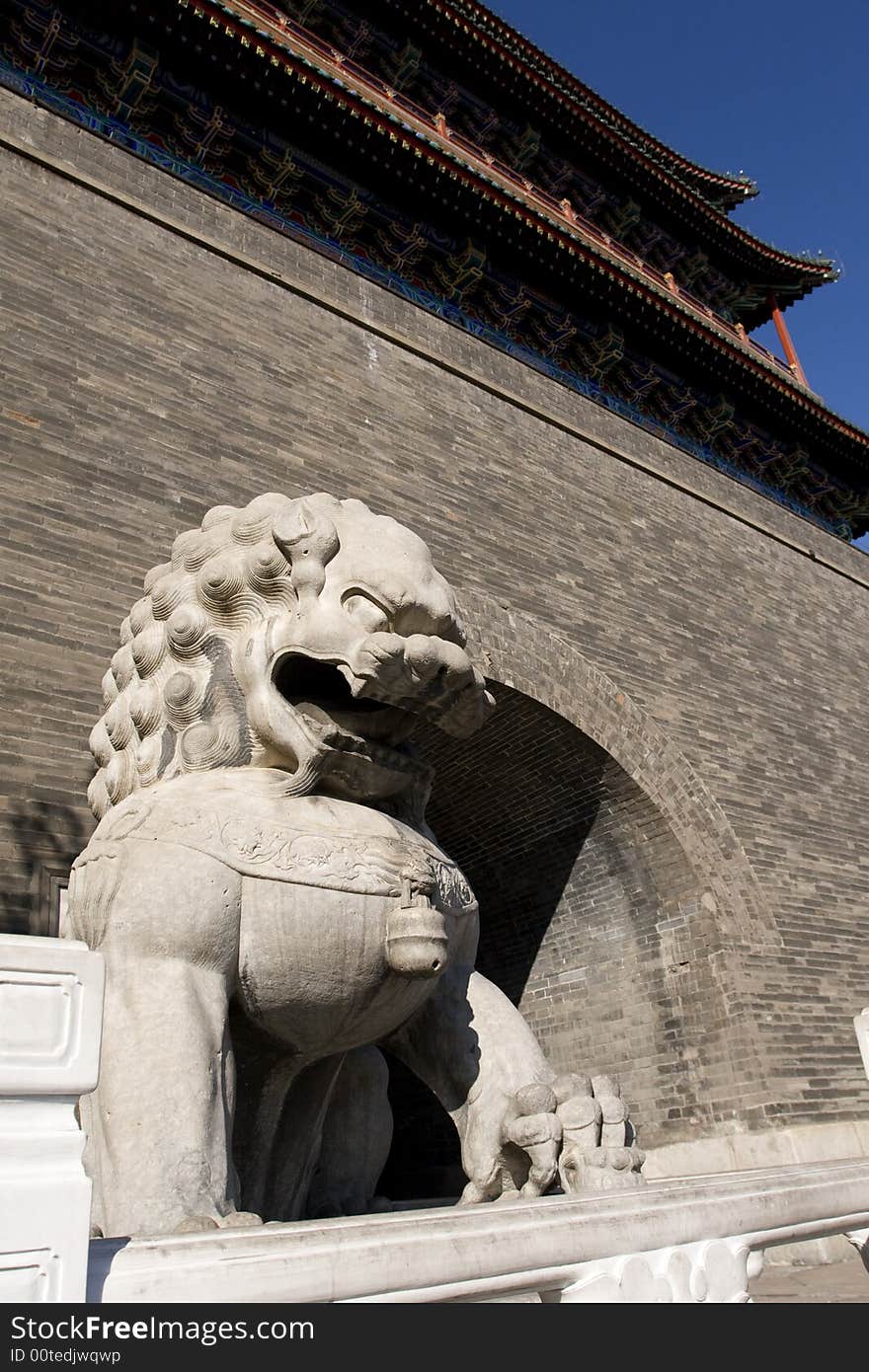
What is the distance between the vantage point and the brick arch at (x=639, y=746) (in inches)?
246

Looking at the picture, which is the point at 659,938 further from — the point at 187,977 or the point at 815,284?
the point at 815,284

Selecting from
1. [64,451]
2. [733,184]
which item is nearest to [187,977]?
[64,451]

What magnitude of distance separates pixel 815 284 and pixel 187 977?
1521cm

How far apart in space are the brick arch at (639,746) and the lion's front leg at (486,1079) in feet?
13.0

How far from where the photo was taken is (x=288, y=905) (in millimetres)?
1890

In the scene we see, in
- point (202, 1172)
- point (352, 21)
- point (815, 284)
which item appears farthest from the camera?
point (815, 284)

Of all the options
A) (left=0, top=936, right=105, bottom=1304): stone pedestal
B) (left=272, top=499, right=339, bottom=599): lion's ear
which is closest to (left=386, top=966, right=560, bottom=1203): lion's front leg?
(left=272, top=499, right=339, bottom=599): lion's ear

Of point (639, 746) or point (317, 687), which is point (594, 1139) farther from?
point (639, 746)

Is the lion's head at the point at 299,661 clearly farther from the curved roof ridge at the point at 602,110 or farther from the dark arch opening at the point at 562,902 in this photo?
the curved roof ridge at the point at 602,110

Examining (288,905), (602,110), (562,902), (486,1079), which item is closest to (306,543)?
(288,905)

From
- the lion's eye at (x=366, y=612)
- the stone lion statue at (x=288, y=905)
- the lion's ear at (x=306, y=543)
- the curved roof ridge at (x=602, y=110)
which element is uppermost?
the curved roof ridge at (x=602, y=110)

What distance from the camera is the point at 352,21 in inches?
402

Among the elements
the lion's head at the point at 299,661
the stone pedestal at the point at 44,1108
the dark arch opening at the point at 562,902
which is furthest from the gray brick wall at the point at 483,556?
the stone pedestal at the point at 44,1108

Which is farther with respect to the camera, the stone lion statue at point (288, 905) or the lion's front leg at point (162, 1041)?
the stone lion statue at point (288, 905)
